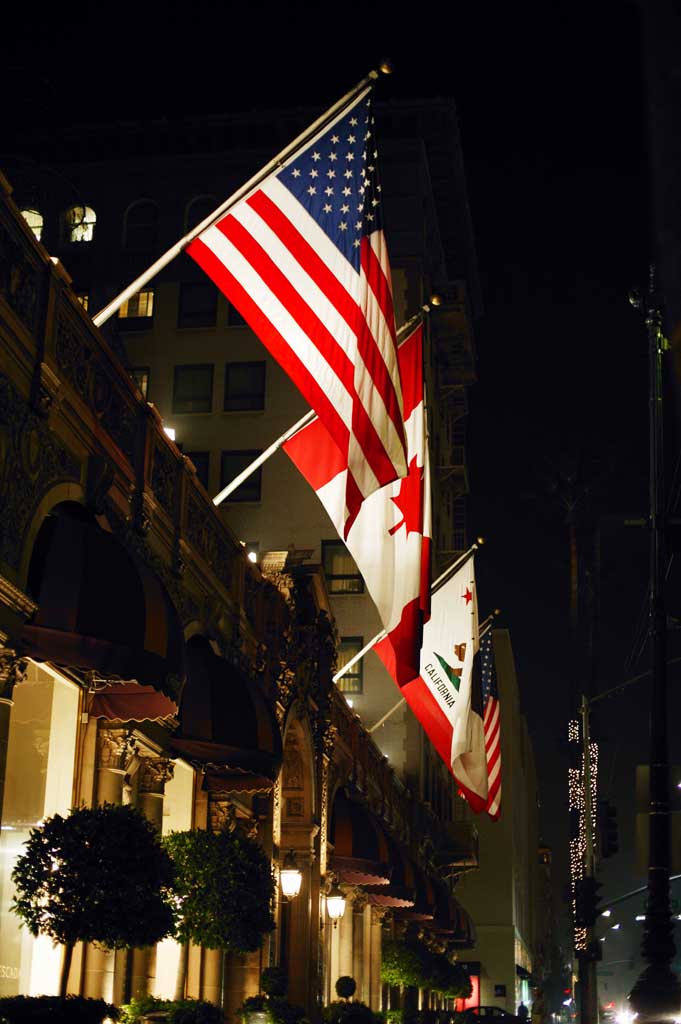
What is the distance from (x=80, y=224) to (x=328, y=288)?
44404 millimetres

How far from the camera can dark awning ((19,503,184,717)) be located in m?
14.7

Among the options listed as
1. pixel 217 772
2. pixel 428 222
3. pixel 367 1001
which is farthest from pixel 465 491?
pixel 217 772

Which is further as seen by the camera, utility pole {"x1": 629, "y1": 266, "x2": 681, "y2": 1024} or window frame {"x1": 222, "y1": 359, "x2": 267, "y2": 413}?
window frame {"x1": 222, "y1": 359, "x2": 267, "y2": 413}

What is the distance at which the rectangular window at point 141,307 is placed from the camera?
2234 inches

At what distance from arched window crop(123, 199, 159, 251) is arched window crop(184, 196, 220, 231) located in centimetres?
134

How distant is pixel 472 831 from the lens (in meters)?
66.1

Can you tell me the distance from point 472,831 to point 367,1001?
87.8 ft

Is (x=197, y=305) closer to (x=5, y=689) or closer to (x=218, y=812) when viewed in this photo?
(x=218, y=812)

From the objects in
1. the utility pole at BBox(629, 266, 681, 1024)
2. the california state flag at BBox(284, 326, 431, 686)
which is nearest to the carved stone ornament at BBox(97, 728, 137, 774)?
the california state flag at BBox(284, 326, 431, 686)

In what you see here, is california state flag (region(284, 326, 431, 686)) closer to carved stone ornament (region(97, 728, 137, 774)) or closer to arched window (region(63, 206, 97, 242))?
carved stone ornament (region(97, 728, 137, 774))

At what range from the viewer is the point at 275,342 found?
1578cm

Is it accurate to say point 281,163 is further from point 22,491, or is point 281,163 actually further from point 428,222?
point 428,222

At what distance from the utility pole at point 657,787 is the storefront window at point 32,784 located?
7.44 metres

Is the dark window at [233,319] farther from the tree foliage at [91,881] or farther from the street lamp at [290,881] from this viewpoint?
the tree foliage at [91,881]
